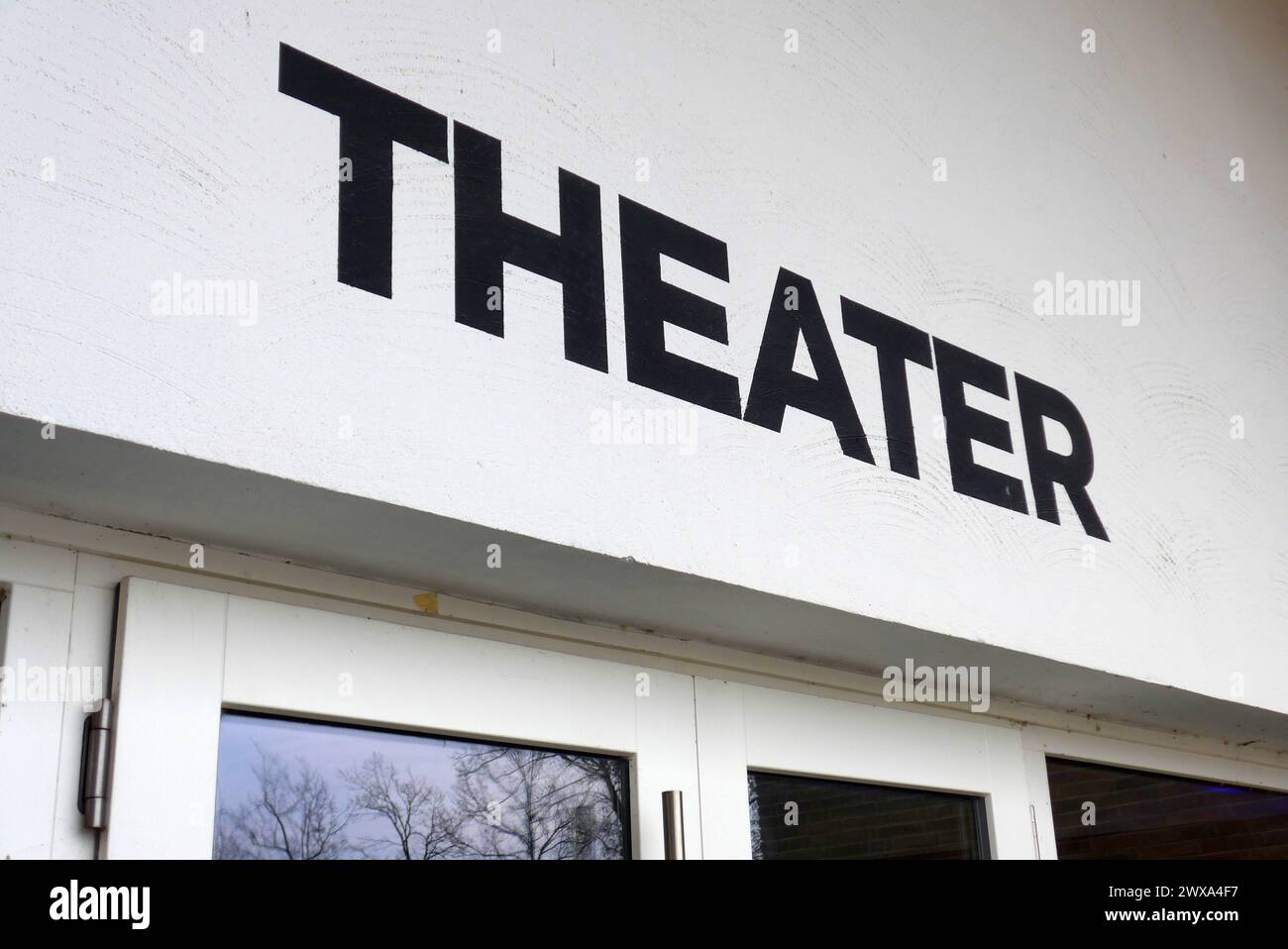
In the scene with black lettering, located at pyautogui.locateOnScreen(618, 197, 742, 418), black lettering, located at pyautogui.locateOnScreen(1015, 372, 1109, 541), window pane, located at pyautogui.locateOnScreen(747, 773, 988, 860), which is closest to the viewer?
black lettering, located at pyautogui.locateOnScreen(618, 197, 742, 418)

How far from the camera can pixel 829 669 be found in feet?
6.58

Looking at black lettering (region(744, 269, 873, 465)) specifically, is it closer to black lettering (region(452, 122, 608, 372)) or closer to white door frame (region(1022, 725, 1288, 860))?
black lettering (region(452, 122, 608, 372))

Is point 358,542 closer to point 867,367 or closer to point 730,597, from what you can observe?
point 730,597

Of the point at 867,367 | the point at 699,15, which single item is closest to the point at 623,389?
the point at 867,367

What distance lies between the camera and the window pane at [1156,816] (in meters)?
2.35

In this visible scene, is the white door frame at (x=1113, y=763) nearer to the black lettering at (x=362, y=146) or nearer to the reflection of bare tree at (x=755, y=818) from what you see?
the reflection of bare tree at (x=755, y=818)

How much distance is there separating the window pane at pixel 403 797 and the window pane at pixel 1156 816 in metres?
1.01

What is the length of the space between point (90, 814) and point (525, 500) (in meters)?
0.51

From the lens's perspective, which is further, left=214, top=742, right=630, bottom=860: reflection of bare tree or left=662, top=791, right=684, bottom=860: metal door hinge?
left=662, top=791, right=684, bottom=860: metal door hinge

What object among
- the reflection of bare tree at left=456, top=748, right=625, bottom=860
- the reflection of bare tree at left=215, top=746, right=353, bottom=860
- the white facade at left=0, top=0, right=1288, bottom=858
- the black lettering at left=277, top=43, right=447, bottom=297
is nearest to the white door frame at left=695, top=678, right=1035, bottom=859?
the white facade at left=0, top=0, right=1288, bottom=858

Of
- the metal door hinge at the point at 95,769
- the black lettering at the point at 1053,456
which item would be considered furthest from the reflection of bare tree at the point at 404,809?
the black lettering at the point at 1053,456

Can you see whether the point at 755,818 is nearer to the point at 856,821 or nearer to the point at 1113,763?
the point at 856,821

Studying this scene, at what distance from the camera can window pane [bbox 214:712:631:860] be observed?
1394 mm

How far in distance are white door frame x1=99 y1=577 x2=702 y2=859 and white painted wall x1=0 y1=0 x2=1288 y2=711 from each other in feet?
0.79
